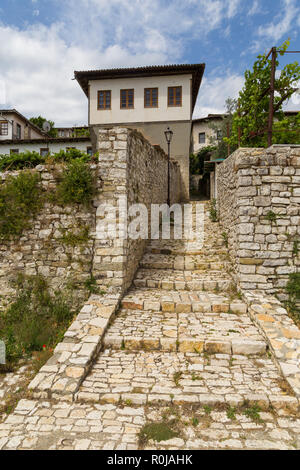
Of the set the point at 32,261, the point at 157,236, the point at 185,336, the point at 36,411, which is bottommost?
the point at 36,411

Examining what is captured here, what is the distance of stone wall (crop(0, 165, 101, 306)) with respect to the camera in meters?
5.74

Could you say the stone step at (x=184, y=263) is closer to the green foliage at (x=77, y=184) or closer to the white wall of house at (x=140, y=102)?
the green foliage at (x=77, y=184)

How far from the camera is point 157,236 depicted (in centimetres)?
942

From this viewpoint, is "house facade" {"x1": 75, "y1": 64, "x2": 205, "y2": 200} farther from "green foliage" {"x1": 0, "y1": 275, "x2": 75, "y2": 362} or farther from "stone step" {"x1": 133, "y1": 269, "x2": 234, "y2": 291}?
"green foliage" {"x1": 0, "y1": 275, "x2": 75, "y2": 362}

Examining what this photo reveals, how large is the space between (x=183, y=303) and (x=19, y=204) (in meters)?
4.15

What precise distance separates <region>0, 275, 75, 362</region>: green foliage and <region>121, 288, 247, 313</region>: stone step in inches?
51.8

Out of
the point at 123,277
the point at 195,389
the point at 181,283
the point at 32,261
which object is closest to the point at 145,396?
the point at 195,389

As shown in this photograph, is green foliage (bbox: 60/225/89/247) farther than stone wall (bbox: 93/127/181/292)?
Yes

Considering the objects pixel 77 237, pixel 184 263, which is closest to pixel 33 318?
pixel 77 237

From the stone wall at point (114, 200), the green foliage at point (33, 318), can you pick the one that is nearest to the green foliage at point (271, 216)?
the stone wall at point (114, 200)

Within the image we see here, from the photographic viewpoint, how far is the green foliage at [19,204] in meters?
5.88

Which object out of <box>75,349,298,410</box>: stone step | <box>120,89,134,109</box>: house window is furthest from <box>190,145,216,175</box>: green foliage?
<box>75,349,298,410</box>: stone step

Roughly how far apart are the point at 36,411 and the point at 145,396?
1334 mm

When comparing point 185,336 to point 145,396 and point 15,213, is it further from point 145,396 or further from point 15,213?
point 15,213
